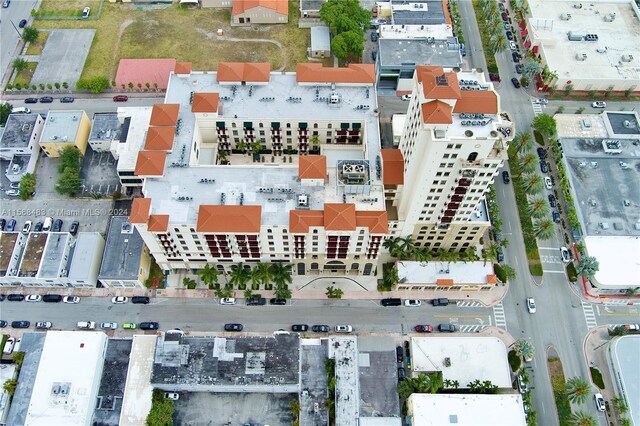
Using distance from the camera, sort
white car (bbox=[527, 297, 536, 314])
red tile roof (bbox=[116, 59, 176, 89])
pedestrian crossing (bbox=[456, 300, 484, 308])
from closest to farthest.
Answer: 1. white car (bbox=[527, 297, 536, 314])
2. pedestrian crossing (bbox=[456, 300, 484, 308])
3. red tile roof (bbox=[116, 59, 176, 89])

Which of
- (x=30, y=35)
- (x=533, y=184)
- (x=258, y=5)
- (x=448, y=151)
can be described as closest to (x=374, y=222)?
(x=448, y=151)

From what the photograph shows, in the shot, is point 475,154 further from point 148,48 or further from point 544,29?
point 148,48

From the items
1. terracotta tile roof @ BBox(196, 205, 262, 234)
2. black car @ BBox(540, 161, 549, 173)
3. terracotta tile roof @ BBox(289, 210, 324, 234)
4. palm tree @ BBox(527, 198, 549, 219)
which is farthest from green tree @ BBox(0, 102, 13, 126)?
black car @ BBox(540, 161, 549, 173)

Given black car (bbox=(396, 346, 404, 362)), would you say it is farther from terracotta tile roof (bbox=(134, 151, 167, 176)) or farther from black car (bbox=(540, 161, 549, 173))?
terracotta tile roof (bbox=(134, 151, 167, 176))

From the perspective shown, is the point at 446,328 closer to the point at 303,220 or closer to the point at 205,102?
the point at 303,220

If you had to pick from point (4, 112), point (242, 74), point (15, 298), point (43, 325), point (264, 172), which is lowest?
point (43, 325)

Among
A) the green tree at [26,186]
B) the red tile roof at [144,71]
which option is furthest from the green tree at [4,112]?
the red tile roof at [144,71]

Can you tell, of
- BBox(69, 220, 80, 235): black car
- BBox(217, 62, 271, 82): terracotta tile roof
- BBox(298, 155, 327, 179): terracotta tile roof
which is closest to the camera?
BBox(298, 155, 327, 179): terracotta tile roof
